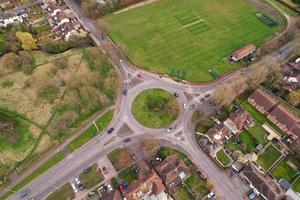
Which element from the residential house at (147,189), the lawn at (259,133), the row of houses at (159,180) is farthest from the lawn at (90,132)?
the lawn at (259,133)

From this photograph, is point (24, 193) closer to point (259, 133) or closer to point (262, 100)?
point (259, 133)

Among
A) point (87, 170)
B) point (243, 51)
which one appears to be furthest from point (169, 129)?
point (243, 51)

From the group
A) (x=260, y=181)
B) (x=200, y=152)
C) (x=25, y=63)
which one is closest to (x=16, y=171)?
(x=25, y=63)

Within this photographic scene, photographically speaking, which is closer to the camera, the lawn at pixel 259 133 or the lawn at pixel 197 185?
the lawn at pixel 197 185

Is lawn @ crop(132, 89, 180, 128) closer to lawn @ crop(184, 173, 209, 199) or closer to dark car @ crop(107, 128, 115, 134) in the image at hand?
dark car @ crop(107, 128, 115, 134)

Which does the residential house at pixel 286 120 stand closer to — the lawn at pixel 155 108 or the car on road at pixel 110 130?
the lawn at pixel 155 108
